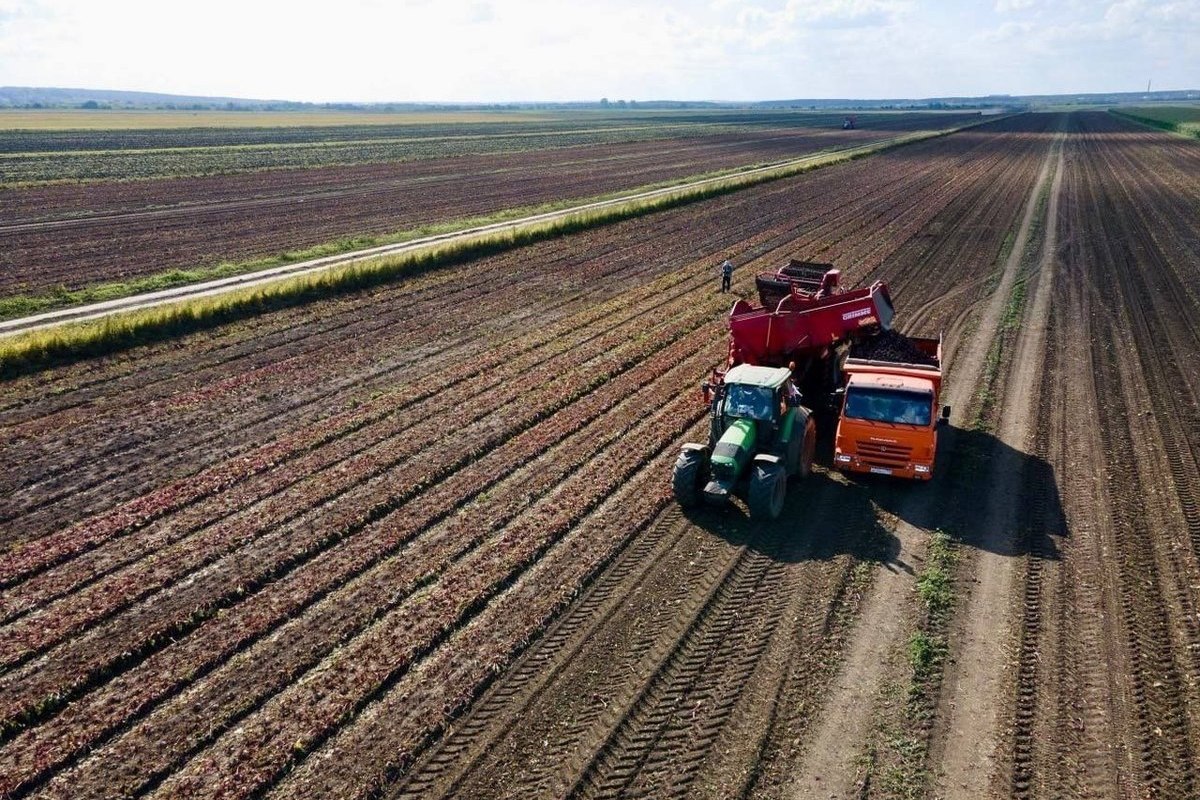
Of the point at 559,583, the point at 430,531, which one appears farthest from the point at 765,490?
the point at 430,531

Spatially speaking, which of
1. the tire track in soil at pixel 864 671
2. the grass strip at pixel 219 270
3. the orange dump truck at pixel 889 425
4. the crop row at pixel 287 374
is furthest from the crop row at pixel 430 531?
the grass strip at pixel 219 270

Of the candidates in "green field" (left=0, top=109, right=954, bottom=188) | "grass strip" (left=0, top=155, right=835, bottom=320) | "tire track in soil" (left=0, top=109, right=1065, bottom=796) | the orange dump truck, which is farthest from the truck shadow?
"green field" (left=0, top=109, right=954, bottom=188)

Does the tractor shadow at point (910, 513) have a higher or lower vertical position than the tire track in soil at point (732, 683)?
higher

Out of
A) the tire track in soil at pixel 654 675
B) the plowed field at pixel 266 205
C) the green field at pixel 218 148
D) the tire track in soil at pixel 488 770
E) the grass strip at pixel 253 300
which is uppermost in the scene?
the green field at pixel 218 148

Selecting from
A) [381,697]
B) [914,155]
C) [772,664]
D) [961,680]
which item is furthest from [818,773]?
[914,155]

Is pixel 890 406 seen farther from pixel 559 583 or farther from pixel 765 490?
pixel 559 583

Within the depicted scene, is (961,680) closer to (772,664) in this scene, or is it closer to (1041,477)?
(772,664)

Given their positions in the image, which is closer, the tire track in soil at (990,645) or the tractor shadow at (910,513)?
the tire track in soil at (990,645)

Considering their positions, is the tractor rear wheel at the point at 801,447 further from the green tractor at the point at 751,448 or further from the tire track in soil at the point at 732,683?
the tire track in soil at the point at 732,683
